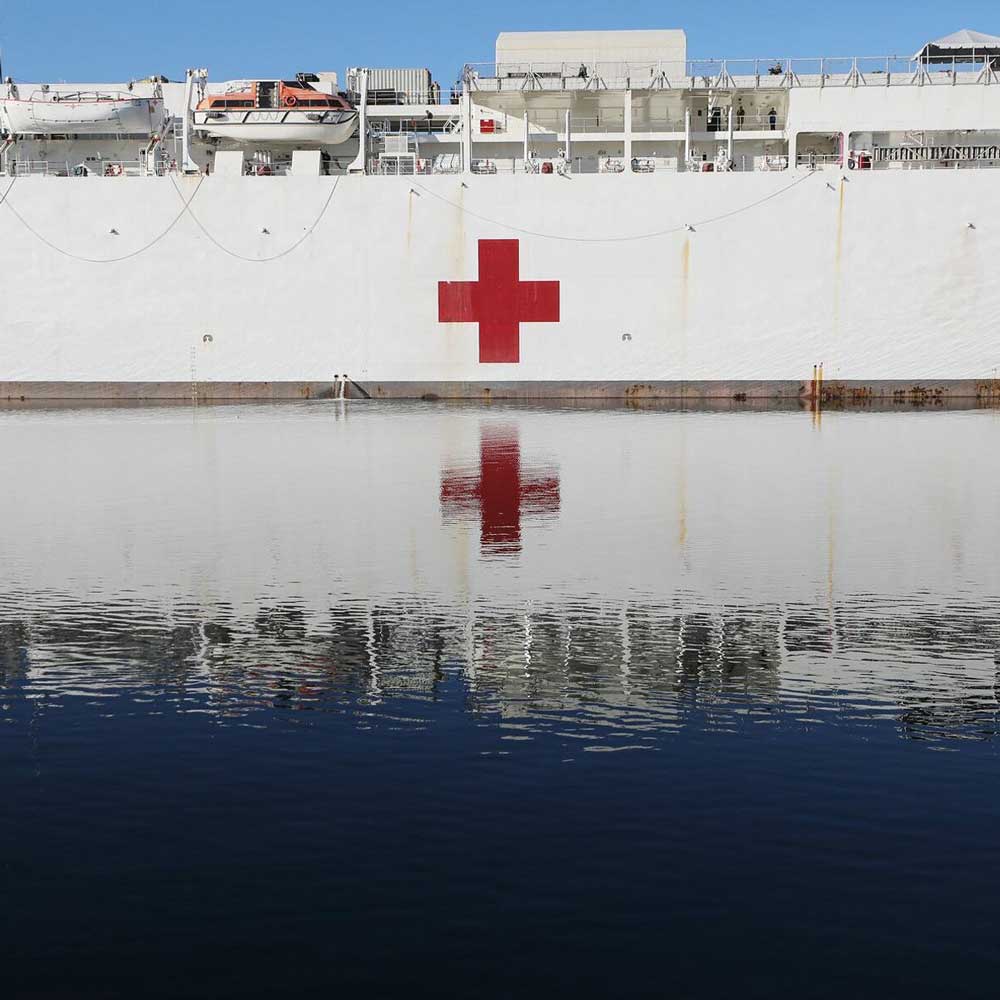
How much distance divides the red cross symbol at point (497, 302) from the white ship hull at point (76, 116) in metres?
5.93

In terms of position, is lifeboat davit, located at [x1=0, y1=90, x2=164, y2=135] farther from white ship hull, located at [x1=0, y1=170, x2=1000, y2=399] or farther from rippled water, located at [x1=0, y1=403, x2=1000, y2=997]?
rippled water, located at [x1=0, y1=403, x2=1000, y2=997]

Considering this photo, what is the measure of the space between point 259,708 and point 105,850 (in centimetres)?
138

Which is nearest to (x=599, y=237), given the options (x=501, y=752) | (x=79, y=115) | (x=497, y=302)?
(x=497, y=302)

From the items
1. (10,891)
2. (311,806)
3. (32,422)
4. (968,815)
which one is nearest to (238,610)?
(311,806)

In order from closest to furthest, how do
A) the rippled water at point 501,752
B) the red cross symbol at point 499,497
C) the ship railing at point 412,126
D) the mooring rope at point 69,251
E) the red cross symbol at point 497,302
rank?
the rippled water at point 501,752 → the red cross symbol at point 499,497 → the red cross symbol at point 497,302 → the mooring rope at point 69,251 → the ship railing at point 412,126

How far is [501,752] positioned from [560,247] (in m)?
17.4

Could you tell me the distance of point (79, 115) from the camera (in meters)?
21.9

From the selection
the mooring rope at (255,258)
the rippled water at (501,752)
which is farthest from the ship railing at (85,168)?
the rippled water at (501,752)

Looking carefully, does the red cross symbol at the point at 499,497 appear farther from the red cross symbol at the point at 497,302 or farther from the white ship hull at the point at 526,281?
the white ship hull at the point at 526,281

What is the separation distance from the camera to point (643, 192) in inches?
832

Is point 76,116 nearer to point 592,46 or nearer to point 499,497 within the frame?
point 592,46

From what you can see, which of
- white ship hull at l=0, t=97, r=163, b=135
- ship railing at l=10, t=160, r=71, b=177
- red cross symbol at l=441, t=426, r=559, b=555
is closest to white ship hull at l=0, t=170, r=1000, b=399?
ship railing at l=10, t=160, r=71, b=177

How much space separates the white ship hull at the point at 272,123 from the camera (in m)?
21.7

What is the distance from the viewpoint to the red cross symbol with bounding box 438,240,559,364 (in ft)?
70.5
